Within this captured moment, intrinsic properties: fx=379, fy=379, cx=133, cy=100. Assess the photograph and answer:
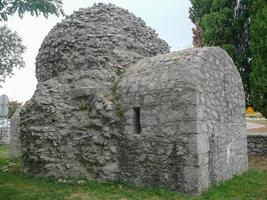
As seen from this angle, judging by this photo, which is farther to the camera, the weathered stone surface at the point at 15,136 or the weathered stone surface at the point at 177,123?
the weathered stone surface at the point at 15,136

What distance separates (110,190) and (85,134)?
1477 millimetres

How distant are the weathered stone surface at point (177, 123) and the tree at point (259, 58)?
18.0ft

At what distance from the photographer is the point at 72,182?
7.88 meters

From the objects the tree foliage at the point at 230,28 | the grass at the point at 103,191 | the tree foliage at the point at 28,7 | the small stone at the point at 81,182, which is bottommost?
the grass at the point at 103,191

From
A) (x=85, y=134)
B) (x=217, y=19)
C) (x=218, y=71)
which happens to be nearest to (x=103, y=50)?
(x=85, y=134)

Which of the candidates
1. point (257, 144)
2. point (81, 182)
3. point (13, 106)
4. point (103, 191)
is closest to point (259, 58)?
point (257, 144)

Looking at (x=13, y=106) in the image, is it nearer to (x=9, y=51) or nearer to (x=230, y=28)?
(x=9, y=51)

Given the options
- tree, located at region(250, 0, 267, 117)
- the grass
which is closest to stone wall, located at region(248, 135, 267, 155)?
tree, located at region(250, 0, 267, 117)

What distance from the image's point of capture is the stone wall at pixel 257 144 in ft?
44.3

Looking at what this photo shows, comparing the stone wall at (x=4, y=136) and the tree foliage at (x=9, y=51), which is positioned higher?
the tree foliage at (x=9, y=51)

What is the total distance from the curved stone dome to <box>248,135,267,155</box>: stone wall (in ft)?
17.6

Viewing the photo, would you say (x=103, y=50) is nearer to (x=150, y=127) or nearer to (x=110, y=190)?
(x=150, y=127)

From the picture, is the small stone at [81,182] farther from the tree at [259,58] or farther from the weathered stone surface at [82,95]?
the tree at [259,58]

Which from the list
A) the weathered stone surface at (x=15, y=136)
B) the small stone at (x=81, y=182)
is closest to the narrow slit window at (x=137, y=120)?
the small stone at (x=81, y=182)
